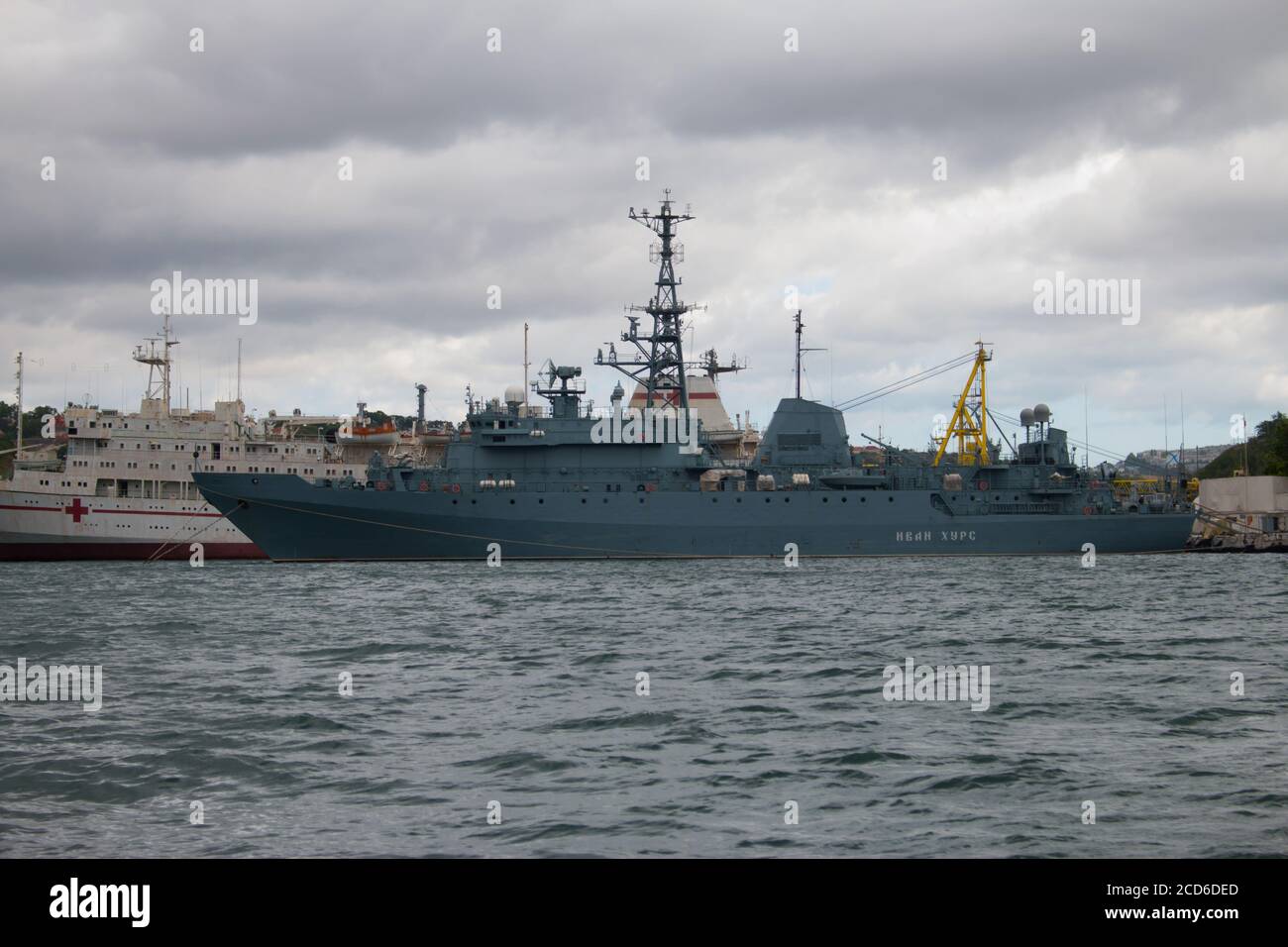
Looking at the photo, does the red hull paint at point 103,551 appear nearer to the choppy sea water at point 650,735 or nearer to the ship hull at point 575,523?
the ship hull at point 575,523

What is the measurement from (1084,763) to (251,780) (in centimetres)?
757

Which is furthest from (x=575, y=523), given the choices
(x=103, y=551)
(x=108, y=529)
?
(x=103, y=551)

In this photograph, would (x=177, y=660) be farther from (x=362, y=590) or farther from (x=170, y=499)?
(x=170, y=499)

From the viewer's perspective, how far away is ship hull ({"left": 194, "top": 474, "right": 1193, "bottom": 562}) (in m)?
39.9

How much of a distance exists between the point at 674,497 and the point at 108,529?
82.0ft

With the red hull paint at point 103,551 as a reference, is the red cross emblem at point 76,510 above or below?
above

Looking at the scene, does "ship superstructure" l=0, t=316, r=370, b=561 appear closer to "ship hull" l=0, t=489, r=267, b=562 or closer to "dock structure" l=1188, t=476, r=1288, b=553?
"ship hull" l=0, t=489, r=267, b=562

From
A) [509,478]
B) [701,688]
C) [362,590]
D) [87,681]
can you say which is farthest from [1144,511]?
[87,681]

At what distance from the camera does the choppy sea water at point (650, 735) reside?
8422mm

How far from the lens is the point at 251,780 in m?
10.1

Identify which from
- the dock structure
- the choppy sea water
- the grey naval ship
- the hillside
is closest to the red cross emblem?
the grey naval ship

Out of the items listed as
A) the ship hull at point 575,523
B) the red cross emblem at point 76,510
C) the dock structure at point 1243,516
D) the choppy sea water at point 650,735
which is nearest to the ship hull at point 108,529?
the red cross emblem at point 76,510

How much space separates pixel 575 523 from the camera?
4025 centimetres

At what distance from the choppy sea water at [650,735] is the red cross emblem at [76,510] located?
2556 centimetres
